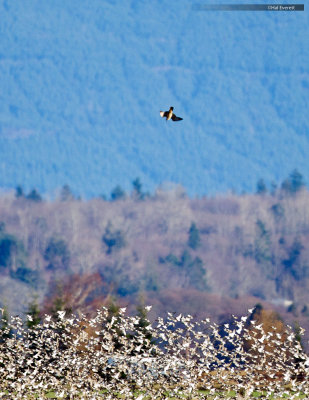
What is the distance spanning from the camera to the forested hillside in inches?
3265

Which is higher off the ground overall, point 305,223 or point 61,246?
point 305,223

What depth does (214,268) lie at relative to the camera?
86.6 meters

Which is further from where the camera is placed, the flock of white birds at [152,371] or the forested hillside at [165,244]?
the forested hillside at [165,244]

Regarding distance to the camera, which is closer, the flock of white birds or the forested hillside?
the flock of white birds

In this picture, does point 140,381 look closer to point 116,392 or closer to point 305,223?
point 116,392

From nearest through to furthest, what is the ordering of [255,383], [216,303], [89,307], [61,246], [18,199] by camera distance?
[255,383] → [89,307] → [216,303] → [61,246] → [18,199]

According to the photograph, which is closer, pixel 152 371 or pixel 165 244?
pixel 152 371

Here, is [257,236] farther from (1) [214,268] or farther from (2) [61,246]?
(2) [61,246]

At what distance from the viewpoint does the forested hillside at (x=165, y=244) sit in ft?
272

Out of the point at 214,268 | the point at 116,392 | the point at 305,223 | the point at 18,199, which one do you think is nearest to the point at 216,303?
the point at 214,268

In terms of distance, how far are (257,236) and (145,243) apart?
10723 mm

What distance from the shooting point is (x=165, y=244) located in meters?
95.7

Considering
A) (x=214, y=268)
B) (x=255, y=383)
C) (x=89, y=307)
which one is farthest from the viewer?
(x=214, y=268)

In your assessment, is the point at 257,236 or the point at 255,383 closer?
the point at 255,383
